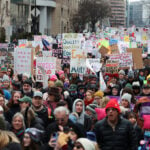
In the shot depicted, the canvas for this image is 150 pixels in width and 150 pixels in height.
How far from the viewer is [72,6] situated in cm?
9475

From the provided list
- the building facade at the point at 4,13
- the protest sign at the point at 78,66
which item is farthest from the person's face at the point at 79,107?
the building facade at the point at 4,13

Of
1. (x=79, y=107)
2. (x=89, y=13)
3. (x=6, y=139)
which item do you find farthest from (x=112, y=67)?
(x=89, y=13)

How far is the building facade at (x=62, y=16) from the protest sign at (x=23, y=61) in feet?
218

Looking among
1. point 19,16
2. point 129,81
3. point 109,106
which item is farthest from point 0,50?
point 19,16

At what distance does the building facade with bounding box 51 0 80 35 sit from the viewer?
83.8 meters

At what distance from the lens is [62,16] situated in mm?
86500

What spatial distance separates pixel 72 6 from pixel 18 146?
293 ft

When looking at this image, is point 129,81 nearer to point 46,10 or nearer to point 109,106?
point 109,106

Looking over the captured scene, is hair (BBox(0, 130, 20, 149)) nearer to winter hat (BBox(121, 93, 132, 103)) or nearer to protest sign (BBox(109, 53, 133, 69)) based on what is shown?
winter hat (BBox(121, 93, 132, 103))

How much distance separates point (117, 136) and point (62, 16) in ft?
261

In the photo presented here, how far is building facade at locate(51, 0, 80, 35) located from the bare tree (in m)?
1.67

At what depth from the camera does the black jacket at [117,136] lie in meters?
7.41

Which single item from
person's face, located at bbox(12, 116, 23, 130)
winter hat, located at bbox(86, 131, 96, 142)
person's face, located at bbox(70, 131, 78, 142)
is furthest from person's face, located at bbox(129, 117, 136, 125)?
person's face, located at bbox(12, 116, 23, 130)

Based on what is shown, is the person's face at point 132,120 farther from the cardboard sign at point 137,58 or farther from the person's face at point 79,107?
the cardboard sign at point 137,58
